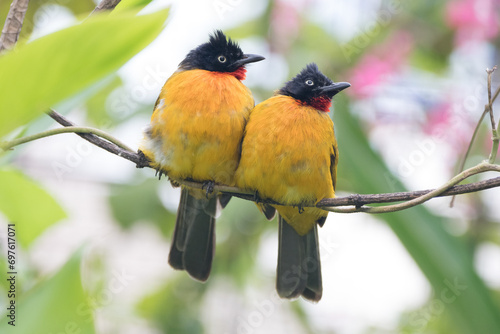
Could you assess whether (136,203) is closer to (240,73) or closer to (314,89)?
(240,73)

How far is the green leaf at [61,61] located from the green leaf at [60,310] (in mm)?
655

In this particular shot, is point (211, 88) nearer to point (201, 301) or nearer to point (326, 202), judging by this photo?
point (326, 202)

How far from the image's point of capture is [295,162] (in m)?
2.53

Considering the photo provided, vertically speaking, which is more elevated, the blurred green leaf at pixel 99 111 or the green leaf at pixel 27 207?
the green leaf at pixel 27 207

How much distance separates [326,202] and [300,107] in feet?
3.20

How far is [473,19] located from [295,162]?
1.89m

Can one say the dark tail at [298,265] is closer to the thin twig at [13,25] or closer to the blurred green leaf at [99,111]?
the blurred green leaf at [99,111]

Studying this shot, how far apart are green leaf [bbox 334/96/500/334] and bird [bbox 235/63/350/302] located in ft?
0.62

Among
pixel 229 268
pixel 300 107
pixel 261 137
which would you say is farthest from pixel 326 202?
pixel 229 268

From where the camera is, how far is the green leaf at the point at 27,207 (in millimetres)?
1419

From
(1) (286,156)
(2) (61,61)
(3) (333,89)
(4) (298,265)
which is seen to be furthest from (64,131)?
(4) (298,265)

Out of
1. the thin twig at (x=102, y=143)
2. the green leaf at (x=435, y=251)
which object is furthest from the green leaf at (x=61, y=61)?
the green leaf at (x=435, y=251)

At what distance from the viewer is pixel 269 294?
3854mm

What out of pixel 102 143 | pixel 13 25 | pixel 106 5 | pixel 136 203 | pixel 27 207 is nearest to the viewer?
pixel 13 25
